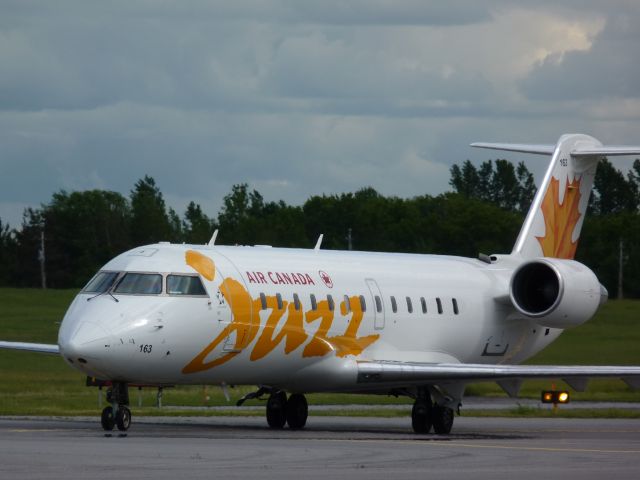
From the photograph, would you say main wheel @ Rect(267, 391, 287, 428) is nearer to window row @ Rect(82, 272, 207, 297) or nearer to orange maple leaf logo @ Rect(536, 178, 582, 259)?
window row @ Rect(82, 272, 207, 297)

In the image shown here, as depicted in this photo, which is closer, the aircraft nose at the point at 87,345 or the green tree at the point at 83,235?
the aircraft nose at the point at 87,345

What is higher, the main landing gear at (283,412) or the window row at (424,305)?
the window row at (424,305)

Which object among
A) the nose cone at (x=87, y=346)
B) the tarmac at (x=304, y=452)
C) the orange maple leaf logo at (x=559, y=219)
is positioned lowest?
the tarmac at (x=304, y=452)

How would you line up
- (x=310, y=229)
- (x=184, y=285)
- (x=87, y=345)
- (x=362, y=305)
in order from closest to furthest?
(x=87, y=345) < (x=184, y=285) < (x=362, y=305) < (x=310, y=229)

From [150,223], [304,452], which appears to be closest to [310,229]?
[150,223]

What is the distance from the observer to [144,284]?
27.9 metres

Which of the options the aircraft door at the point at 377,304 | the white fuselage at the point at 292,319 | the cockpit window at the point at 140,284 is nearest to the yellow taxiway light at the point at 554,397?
the white fuselage at the point at 292,319

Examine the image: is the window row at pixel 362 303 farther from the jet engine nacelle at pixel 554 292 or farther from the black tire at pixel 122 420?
the black tire at pixel 122 420

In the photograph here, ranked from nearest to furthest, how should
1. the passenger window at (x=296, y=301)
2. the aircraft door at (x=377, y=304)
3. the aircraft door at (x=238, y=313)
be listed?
1. the aircraft door at (x=238, y=313)
2. the passenger window at (x=296, y=301)
3. the aircraft door at (x=377, y=304)

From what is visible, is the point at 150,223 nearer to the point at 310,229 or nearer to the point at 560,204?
the point at 310,229

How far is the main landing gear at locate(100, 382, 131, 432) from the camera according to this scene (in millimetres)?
27172

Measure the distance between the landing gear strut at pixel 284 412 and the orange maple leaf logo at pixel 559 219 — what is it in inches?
307

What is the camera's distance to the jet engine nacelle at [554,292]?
109ft

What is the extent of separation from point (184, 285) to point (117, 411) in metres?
2.57
